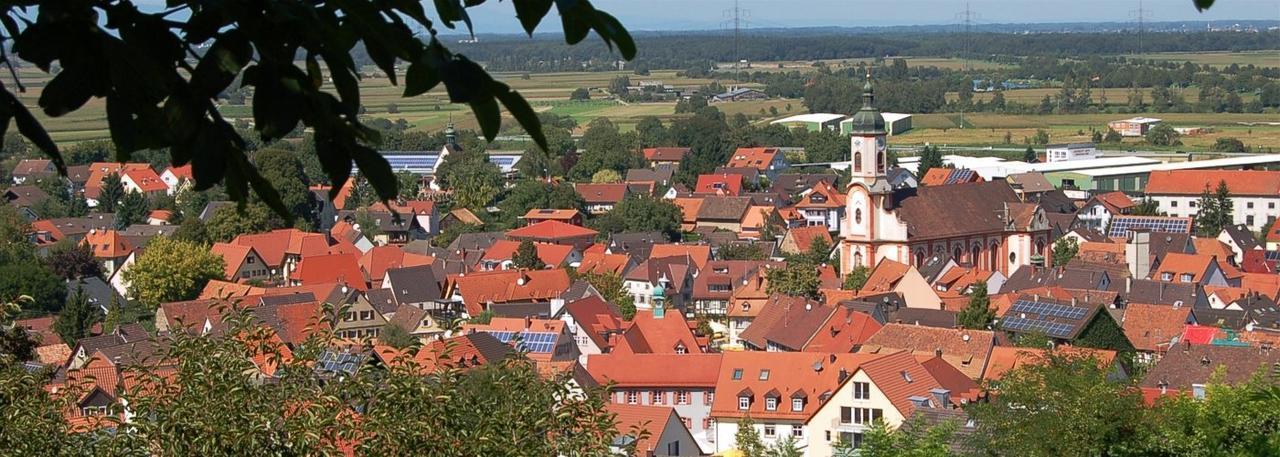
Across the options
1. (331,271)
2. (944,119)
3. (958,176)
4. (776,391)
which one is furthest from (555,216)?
(944,119)

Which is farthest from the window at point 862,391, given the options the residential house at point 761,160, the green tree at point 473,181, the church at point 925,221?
the residential house at point 761,160

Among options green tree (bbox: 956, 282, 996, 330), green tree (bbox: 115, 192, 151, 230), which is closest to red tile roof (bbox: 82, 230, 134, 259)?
green tree (bbox: 115, 192, 151, 230)

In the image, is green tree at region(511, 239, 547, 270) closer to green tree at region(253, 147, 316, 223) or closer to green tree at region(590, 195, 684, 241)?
green tree at region(590, 195, 684, 241)

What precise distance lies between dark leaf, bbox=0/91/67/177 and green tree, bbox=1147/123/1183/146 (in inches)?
3008

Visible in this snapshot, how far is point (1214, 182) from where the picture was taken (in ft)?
156

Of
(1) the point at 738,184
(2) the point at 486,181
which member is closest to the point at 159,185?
(2) the point at 486,181

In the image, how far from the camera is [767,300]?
97.8 ft

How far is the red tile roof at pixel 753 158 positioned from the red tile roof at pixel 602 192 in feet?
31.3

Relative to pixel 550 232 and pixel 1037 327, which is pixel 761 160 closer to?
pixel 550 232

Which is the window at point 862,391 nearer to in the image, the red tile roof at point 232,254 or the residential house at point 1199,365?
the residential house at point 1199,365

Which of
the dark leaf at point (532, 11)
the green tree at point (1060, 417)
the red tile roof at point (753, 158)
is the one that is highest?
the dark leaf at point (532, 11)

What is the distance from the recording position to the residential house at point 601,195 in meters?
52.0

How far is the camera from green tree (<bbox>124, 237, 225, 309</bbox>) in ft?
111

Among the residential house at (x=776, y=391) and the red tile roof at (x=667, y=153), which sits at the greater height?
the residential house at (x=776, y=391)
